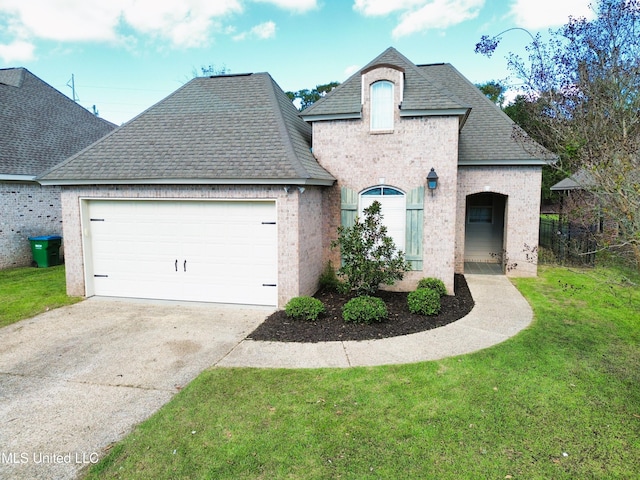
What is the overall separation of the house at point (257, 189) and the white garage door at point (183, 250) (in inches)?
1.0

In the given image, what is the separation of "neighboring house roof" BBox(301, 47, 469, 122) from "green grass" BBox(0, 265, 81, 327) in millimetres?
7716

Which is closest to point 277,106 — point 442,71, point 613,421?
point 442,71

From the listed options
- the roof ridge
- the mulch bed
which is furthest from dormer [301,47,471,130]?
the mulch bed

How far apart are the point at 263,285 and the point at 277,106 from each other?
490cm

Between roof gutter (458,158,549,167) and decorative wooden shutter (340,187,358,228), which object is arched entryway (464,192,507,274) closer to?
roof gutter (458,158,549,167)

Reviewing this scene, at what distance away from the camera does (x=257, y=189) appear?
880 cm

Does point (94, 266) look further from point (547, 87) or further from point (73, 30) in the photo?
point (73, 30)

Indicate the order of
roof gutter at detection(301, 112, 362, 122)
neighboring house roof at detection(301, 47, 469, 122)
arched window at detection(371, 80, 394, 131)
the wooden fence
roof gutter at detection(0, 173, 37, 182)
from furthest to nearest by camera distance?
the wooden fence, roof gutter at detection(0, 173, 37, 182), roof gutter at detection(301, 112, 362, 122), arched window at detection(371, 80, 394, 131), neighboring house roof at detection(301, 47, 469, 122)

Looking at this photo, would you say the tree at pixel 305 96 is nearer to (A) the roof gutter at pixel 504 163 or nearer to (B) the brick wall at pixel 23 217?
(B) the brick wall at pixel 23 217

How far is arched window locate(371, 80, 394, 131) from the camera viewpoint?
1001 centimetres

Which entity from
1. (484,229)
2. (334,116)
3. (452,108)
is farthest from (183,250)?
(484,229)

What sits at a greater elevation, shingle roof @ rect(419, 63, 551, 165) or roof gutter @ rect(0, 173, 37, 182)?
shingle roof @ rect(419, 63, 551, 165)

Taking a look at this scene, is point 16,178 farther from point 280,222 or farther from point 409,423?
point 409,423

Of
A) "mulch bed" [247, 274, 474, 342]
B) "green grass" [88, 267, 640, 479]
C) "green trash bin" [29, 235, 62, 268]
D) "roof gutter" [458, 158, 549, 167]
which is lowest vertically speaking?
"green grass" [88, 267, 640, 479]
